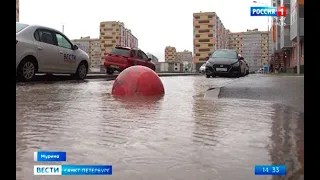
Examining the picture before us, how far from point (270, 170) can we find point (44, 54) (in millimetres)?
7170

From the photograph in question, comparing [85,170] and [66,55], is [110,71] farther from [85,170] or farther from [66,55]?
[85,170]

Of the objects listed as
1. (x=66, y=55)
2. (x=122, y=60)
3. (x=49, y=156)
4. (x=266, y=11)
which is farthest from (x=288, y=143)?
(x=122, y=60)

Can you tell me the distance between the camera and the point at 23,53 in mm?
7098

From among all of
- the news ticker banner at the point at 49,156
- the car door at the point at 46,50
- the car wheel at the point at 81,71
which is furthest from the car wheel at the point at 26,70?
the news ticker banner at the point at 49,156

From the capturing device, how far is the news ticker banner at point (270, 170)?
5.24 ft

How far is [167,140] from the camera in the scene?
238cm

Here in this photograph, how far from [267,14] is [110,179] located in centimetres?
145


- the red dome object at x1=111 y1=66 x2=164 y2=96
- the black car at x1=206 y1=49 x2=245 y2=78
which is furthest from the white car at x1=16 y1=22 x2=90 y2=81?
the black car at x1=206 y1=49 x2=245 y2=78

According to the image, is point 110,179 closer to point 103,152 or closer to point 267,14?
point 103,152

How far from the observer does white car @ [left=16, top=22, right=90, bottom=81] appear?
23.7 ft

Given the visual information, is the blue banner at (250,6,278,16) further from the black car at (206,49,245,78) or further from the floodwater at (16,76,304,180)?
the black car at (206,49,245,78)

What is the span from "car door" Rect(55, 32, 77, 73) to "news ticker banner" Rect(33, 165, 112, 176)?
290 inches

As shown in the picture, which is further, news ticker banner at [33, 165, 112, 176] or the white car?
the white car
